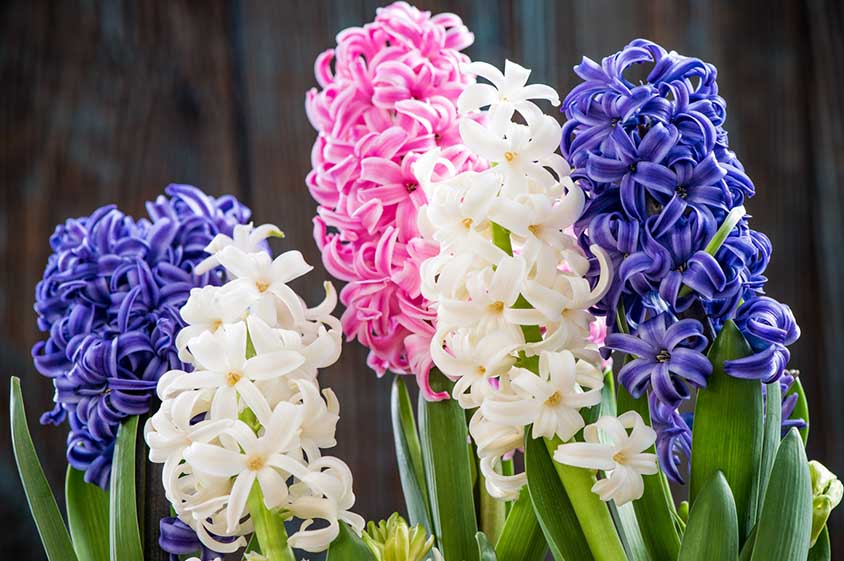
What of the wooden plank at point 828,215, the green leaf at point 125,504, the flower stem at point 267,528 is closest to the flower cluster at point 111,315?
the green leaf at point 125,504

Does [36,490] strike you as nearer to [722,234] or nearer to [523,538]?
[523,538]

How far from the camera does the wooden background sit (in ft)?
3.78

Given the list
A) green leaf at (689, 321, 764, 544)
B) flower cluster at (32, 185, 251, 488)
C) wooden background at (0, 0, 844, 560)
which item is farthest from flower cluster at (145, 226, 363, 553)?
wooden background at (0, 0, 844, 560)

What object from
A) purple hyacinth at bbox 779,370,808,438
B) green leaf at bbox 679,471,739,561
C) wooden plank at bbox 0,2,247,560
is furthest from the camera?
wooden plank at bbox 0,2,247,560

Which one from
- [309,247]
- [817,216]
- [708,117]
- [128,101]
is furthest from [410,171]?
[817,216]

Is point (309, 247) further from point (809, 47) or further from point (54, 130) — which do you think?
point (809, 47)

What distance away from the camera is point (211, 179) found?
3.86ft

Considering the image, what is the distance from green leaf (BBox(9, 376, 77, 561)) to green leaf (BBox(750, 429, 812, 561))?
1.50ft

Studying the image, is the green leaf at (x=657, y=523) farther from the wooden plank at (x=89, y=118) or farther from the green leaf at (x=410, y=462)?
the wooden plank at (x=89, y=118)

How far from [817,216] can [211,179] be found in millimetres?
774

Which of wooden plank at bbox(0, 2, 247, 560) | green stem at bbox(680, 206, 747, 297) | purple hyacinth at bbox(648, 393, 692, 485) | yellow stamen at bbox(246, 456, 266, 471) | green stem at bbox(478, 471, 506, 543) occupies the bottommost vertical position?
green stem at bbox(478, 471, 506, 543)

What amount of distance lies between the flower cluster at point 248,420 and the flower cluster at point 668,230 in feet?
0.57

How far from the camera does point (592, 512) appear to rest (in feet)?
1.79

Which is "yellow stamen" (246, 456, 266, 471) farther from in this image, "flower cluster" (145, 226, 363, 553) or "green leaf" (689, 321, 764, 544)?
"green leaf" (689, 321, 764, 544)
